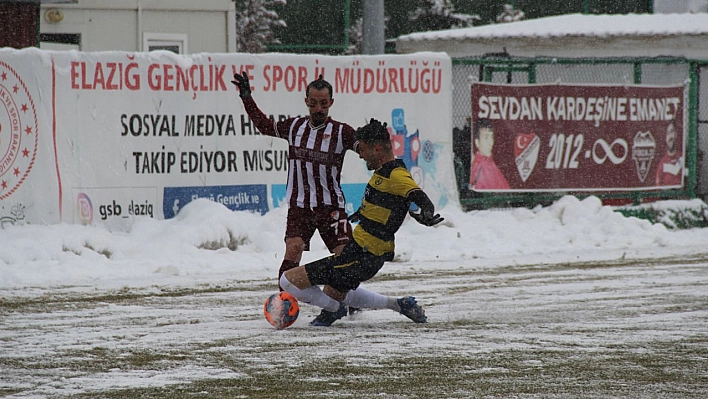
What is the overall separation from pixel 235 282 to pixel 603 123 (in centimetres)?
761

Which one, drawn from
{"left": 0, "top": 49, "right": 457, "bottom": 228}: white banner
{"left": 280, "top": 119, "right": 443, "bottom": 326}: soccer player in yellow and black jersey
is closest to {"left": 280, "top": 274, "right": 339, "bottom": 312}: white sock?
{"left": 280, "top": 119, "right": 443, "bottom": 326}: soccer player in yellow and black jersey

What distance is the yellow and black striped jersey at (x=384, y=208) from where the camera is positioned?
814cm

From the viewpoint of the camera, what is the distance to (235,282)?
11.4m

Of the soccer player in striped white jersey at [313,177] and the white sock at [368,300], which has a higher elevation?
the soccer player in striped white jersey at [313,177]

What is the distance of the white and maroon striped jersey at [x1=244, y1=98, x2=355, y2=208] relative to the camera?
8742mm

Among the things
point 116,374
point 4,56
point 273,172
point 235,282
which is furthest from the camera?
point 273,172

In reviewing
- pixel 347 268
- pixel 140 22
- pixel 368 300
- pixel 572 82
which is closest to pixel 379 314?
pixel 368 300

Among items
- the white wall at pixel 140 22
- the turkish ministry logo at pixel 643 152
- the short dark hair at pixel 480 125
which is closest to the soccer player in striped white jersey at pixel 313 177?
the short dark hair at pixel 480 125

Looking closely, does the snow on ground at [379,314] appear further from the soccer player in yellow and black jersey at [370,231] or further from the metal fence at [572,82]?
the metal fence at [572,82]

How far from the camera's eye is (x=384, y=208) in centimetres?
819

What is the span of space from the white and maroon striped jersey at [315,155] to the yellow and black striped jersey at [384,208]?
60cm

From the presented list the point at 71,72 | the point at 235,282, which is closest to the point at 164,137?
the point at 71,72

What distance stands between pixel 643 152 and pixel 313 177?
9780mm

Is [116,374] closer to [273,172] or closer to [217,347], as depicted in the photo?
[217,347]
